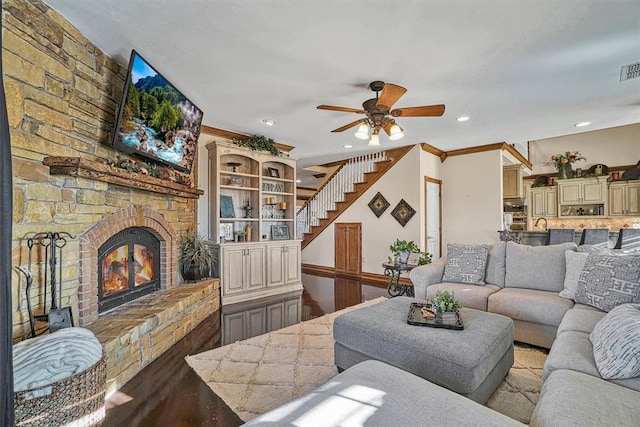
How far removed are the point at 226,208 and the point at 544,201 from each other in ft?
25.7

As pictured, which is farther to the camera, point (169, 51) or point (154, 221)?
point (154, 221)

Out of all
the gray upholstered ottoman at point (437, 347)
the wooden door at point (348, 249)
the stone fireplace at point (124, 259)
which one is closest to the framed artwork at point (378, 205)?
the wooden door at point (348, 249)

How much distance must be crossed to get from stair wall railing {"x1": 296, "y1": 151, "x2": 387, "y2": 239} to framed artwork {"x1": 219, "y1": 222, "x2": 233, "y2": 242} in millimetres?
2793

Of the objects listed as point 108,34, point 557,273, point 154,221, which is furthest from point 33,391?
point 557,273

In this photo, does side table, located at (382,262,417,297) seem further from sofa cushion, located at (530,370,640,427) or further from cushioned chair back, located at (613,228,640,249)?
sofa cushion, located at (530,370,640,427)

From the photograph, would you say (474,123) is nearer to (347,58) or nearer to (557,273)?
(557,273)

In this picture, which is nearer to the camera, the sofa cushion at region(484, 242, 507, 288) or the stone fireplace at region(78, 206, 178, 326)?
the stone fireplace at region(78, 206, 178, 326)

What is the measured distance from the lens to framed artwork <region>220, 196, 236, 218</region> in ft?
15.5

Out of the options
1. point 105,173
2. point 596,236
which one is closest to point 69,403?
point 105,173

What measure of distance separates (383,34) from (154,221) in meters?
2.88

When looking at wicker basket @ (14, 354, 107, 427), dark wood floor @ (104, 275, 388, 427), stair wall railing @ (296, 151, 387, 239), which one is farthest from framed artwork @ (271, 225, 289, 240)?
wicker basket @ (14, 354, 107, 427)

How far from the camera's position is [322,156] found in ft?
22.5

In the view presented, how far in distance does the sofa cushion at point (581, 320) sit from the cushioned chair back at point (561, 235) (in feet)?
7.83

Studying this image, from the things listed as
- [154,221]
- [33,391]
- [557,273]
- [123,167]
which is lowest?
[33,391]
